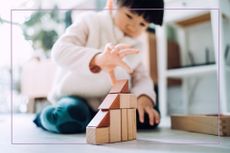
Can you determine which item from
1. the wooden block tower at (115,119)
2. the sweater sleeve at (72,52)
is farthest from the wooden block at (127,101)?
the sweater sleeve at (72,52)

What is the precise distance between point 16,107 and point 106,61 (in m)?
0.53

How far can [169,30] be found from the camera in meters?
1.41

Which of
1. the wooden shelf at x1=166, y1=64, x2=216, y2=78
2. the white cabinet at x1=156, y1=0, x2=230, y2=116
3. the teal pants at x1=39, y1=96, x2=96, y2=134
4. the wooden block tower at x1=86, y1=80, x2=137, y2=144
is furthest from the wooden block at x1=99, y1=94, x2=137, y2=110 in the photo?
the wooden shelf at x1=166, y1=64, x2=216, y2=78

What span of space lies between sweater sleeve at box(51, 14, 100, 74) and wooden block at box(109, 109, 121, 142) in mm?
122

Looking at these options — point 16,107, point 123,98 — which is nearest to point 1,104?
point 16,107

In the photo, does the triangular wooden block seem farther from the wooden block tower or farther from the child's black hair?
the child's black hair

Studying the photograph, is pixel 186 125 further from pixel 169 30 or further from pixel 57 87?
pixel 169 30

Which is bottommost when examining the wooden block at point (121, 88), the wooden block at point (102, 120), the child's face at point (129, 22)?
the wooden block at point (102, 120)

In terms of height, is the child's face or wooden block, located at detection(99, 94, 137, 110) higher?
the child's face

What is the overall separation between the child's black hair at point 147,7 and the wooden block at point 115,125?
0.75ft

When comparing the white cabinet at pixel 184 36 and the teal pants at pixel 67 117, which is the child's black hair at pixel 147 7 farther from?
the white cabinet at pixel 184 36

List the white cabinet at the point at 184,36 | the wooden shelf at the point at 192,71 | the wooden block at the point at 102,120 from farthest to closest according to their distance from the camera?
1. the wooden shelf at the point at 192,71
2. the white cabinet at the point at 184,36
3. the wooden block at the point at 102,120

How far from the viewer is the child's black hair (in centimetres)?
60

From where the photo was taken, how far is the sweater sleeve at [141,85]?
71 centimetres
